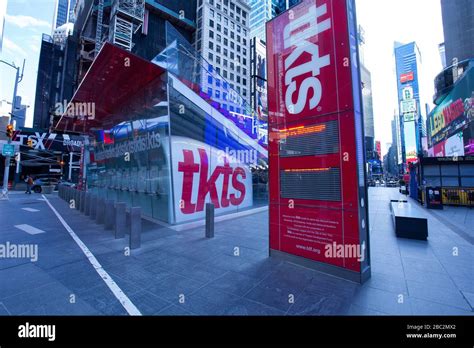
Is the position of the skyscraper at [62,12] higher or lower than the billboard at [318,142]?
higher

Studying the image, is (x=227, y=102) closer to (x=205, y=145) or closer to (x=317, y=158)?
(x=205, y=145)

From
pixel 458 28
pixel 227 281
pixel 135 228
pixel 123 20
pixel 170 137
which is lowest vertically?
pixel 227 281

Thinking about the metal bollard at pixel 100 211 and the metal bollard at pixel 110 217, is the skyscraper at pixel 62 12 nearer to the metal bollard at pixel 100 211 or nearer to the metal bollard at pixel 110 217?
the metal bollard at pixel 100 211

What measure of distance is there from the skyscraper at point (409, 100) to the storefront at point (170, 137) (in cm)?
9711

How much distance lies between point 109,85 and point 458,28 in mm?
78615

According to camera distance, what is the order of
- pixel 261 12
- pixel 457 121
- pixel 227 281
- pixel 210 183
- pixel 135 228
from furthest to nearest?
pixel 261 12 < pixel 457 121 < pixel 210 183 < pixel 135 228 < pixel 227 281

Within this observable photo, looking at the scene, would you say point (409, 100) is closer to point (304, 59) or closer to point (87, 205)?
point (304, 59)

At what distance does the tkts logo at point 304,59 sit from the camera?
4746 mm

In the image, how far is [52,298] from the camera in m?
3.46

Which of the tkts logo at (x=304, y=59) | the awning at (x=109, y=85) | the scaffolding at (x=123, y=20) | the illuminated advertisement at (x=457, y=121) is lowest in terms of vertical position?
the tkts logo at (x=304, y=59)

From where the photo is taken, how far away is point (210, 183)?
10.7 m

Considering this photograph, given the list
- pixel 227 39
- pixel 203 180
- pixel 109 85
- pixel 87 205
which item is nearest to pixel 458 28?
pixel 227 39

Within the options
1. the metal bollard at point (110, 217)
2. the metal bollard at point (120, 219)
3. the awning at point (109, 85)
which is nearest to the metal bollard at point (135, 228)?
the metal bollard at point (120, 219)
